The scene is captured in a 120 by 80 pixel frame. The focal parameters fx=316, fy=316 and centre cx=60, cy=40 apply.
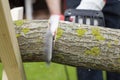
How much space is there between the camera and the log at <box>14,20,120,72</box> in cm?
97

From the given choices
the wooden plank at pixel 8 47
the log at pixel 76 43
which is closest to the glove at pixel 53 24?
the log at pixel 76 43

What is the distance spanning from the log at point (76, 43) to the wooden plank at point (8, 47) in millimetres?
88

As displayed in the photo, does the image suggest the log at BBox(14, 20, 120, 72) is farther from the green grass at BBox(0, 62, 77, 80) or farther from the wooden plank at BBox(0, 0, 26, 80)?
the green grass at BBox(0, 62, 77, 80)

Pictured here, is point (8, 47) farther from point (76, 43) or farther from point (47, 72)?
point (47, 72)

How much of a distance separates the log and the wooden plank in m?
0.09

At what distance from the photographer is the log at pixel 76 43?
38.3 inches

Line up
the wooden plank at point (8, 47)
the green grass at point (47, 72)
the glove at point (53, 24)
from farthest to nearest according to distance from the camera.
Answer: the green grass at point (47, 72)
the glove at point (53, 24)
the wooden plank at point (8, 47)

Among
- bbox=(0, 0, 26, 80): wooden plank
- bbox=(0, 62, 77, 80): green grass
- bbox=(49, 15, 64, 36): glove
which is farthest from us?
bbox=(0, 62, 77, 80): green grass

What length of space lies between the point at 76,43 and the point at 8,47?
0.22 m

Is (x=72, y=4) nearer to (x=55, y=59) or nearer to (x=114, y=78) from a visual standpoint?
(x=114, y=78)

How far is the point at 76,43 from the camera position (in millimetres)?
972

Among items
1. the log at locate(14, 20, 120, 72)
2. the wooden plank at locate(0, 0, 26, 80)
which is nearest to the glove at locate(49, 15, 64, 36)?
the log at locate(14, 20, 120, 72)

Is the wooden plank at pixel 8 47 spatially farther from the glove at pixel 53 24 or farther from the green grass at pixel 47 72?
the green grass at pixel 47 72

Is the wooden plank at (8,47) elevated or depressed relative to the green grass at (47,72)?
elevated
